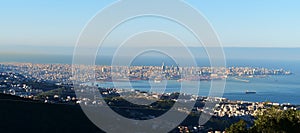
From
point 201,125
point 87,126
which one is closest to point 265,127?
point 87,126

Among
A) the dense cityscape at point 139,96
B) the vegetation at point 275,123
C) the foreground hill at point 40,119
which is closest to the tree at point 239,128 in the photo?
the vegetation at point 275,123

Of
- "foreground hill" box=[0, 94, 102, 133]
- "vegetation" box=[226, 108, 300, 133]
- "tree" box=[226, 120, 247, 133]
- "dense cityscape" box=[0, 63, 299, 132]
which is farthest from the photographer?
"dense cityscape" box=[0, 63, 299, 132]

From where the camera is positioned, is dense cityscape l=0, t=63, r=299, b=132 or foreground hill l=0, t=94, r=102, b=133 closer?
foreground hill l=0, t=94, r=102, b=133

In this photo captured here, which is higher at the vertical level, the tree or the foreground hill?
the tree

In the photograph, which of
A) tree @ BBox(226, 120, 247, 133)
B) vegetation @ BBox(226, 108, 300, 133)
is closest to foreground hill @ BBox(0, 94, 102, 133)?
tree @ BBox(226, 120, 247, 133)

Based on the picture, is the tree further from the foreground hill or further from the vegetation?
the foreground hill

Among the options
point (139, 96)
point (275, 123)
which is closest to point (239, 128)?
point (275, 123)

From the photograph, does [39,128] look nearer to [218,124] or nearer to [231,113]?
[218,124]
